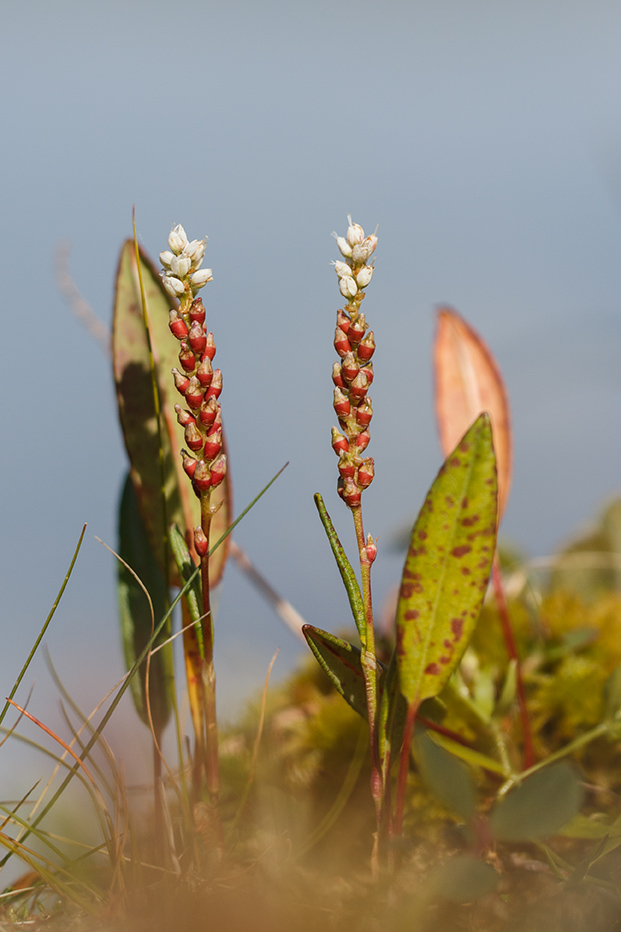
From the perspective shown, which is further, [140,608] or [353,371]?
[140,608]

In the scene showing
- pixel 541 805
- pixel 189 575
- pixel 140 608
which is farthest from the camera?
pixel 140 608

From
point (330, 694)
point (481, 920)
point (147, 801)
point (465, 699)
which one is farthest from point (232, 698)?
point (481, 920)

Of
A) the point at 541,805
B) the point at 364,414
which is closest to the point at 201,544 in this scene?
the point at 364,414

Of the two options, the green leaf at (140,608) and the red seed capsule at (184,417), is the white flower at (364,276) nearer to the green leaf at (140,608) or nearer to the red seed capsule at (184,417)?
the red seed capsule at (184,417)

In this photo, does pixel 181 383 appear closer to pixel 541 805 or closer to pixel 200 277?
pixel 200 277

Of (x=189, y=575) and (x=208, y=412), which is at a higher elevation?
(x=208, y=412)

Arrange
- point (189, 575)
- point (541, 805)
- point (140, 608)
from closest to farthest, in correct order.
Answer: point (541, 805), point (189, 575), point (140, 608)
